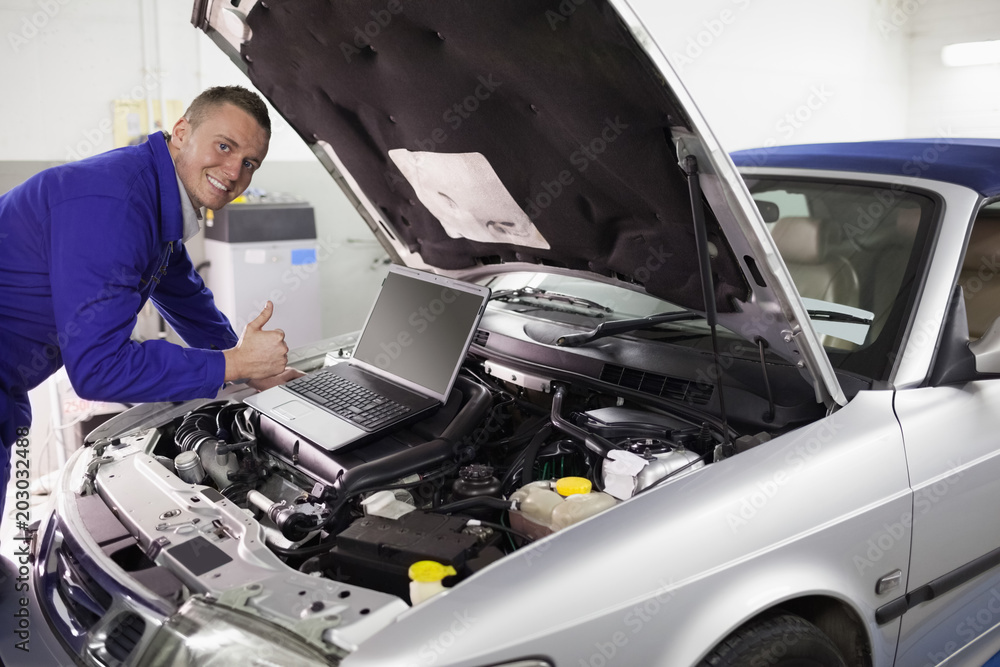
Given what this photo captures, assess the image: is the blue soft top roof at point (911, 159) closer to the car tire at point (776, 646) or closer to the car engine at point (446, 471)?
the car engine at point (446, 471)

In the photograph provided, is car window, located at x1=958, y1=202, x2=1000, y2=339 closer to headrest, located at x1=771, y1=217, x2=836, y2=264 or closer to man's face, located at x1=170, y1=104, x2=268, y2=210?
headrest, located at x1=771, y1=217, x2=836, y2=264

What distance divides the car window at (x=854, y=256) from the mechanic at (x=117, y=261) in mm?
1335

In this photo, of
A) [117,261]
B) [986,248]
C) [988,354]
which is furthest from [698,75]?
[117,261]

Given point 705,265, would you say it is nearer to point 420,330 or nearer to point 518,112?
point 518,112

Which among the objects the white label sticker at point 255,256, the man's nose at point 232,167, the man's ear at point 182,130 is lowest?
the white label sticker at point 255,256

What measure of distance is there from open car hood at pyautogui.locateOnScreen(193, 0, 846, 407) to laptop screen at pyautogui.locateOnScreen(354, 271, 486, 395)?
28 cm

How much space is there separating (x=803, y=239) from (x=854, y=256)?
9.1 inches

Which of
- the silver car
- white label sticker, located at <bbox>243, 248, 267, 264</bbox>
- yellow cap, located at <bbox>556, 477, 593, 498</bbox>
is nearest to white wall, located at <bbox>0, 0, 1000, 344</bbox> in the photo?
white label sticker, located at <bbox>243, 248, 267, 264</bbox>

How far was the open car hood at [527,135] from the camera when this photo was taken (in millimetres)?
1385

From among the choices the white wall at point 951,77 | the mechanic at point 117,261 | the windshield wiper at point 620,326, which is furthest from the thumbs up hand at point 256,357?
the white wall at point 951,77

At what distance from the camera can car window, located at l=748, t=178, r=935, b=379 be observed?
5.65 feet

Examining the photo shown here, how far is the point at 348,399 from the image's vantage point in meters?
2.02

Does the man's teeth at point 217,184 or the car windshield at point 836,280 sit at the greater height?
the man's teeth at point 217,184

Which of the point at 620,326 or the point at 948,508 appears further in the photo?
the point at 620,326
